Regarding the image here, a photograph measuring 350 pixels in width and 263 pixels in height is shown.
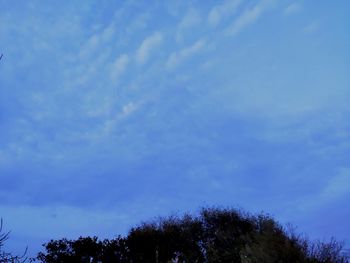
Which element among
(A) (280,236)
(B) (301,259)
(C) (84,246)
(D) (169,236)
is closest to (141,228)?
(D) (169,236)

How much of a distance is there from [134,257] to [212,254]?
522 centimetres

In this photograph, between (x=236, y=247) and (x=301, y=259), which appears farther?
(x=236, y=247)

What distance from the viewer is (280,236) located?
19922 mm

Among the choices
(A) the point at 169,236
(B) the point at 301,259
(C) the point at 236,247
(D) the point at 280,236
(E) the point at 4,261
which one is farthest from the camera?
(A) the point at 169,236

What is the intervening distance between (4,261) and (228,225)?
98.8 feet

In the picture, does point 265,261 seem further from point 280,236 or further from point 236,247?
point 236,247

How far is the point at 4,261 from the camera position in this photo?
624cm

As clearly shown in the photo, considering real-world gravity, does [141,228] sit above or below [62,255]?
above

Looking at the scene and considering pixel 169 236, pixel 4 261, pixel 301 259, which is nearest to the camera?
pixel 4 261

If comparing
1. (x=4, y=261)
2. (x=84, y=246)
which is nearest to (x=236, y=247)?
(x=84, y=246)

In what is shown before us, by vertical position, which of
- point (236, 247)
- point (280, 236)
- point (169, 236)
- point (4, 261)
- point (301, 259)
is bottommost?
point (4, 261)

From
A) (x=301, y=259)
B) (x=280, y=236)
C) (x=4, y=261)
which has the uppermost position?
(x=280, y=236)

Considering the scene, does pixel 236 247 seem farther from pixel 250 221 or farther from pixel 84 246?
pixel 84 246

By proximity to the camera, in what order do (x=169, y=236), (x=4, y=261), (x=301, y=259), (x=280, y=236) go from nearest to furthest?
(x=4, y=261) < (x=301, y=259) < (x=280, y=236) < (x=169, y=236)
